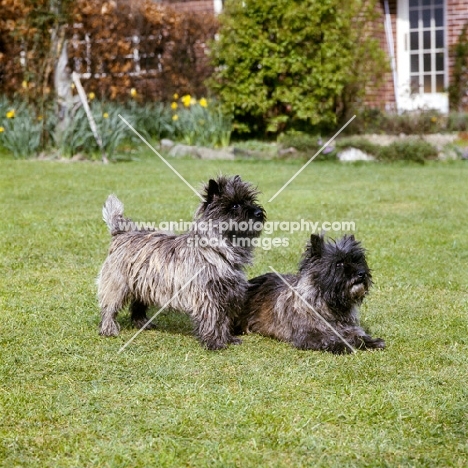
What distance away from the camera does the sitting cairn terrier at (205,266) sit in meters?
5.39

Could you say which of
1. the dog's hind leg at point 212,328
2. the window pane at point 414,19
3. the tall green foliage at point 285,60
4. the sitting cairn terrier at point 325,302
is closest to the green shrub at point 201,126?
the tall green foliage at point 285,60

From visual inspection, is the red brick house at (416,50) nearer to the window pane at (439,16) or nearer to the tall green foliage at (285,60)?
the window pane at (439,16)

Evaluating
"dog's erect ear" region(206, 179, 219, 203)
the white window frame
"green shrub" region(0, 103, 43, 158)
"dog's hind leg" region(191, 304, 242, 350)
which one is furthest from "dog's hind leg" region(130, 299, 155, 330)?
the white window frame

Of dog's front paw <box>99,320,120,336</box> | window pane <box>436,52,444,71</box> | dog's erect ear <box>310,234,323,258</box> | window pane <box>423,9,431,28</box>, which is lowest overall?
dog's front paw <box>99,320,120,336</box>

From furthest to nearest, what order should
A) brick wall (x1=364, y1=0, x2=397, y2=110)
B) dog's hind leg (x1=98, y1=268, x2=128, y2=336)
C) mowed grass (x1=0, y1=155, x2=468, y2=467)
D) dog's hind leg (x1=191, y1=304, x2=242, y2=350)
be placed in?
1. brick wall (x1=364, y1=0, x2=397, y2=110)
2. dog's hind leg (x1=98, y1=268, x2=128, y2=336)
3. dog's hind leg (x1=191, y1=304, x2=242, y2=350)
4. mowed grass (x1=0, y1=155, x2=468, y2=467)

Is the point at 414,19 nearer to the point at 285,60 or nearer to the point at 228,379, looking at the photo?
the point at 285,60

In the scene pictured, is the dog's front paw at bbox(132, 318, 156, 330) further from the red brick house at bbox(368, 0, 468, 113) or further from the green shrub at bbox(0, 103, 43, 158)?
the red brick house at bbox(368, 0, 468, 113)

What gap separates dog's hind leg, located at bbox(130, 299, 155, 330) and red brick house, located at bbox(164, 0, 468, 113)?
51.7 ft

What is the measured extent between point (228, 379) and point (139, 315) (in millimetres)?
1442

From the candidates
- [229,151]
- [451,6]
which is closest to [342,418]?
[229,151]

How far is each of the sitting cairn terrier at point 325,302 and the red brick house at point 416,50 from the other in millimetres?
15896

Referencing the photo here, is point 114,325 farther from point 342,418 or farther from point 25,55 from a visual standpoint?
point 25,55

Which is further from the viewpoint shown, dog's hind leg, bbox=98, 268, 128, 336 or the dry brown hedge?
the dry brown hedge

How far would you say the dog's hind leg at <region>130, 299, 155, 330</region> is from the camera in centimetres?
603
